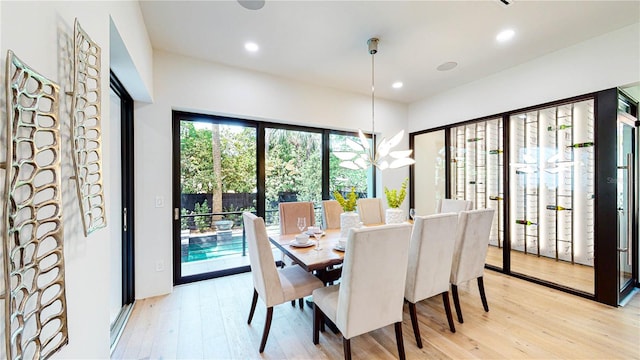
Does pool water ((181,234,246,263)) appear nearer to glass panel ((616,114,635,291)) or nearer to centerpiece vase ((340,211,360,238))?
centerpiece vase ((340,211,360,238))

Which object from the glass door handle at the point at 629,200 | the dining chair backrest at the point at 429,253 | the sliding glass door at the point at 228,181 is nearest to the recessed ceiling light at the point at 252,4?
the sliding glass door at the point at 228,181

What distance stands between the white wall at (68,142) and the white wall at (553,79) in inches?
171

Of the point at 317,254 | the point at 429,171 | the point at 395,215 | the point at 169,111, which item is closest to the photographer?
the point at 317,254

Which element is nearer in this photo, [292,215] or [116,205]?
[116,205]

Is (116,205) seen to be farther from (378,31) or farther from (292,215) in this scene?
(378,31)

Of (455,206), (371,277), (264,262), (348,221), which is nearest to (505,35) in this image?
(455,206)

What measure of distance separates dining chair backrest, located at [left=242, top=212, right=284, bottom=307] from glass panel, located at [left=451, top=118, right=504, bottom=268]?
3453mm

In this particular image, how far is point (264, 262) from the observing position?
6.48ft

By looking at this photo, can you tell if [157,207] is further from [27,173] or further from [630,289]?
[630,289]

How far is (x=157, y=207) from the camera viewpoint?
2953 mm

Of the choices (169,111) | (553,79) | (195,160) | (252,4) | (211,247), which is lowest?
(211,247)

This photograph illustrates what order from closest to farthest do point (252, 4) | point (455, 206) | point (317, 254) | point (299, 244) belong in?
point (317, 254) < point (252, 4) < point (299, 244) < point (455, 206)

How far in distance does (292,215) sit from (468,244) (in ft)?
6.11

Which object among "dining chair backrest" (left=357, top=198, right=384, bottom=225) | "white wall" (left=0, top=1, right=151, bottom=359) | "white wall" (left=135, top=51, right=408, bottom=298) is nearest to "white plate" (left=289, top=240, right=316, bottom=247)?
"dining chair backrest" (left=357, top=198, right=384, bottom=225)
